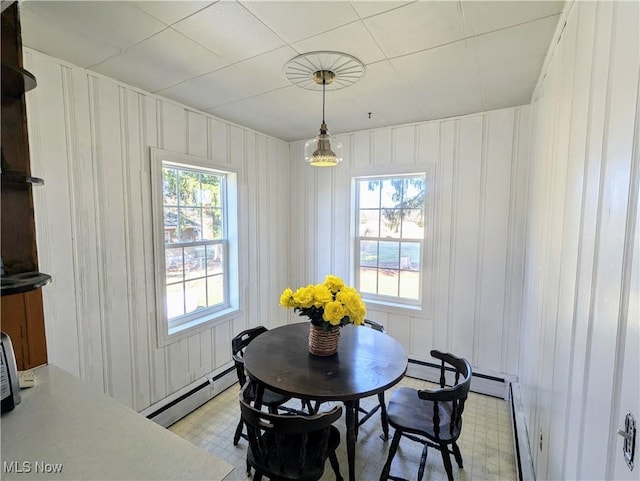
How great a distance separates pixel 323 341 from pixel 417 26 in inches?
70.4

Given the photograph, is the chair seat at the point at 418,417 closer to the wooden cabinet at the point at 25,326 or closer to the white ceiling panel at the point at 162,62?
the wooden cabinet at the point at 25,326

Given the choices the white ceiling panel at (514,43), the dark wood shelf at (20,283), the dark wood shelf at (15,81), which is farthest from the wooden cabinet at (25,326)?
the white ceiling panel at (514,43)

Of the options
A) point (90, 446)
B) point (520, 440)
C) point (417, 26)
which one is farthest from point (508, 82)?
point (90, 446)

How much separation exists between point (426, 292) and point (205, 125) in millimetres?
2640

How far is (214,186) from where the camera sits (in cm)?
302

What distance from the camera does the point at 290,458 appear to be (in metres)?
1.51

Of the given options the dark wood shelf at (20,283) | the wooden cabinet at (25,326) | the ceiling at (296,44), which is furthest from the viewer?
the ceiling at (296,44)

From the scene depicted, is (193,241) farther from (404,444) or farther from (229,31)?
(404,444)

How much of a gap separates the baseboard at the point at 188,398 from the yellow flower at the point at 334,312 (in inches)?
67.0

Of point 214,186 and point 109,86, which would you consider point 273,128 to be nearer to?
point 214,186

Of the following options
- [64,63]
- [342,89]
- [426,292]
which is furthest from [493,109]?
[64,63]

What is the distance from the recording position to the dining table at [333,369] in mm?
1580

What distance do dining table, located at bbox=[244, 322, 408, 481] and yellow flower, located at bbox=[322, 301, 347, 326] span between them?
0.30m

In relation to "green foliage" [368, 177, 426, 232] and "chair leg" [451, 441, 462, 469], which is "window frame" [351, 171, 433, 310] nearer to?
"green foliage" [368, 177, 426, 232]
